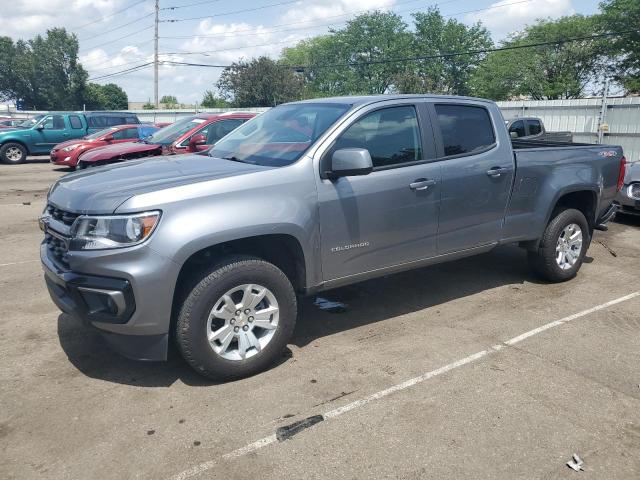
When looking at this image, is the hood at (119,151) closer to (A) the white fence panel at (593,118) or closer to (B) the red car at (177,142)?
(B) the red car at (177,142)

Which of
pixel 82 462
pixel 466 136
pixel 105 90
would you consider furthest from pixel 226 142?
pixel 105 90

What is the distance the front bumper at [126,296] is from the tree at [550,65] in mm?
46077

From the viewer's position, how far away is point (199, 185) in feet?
11.9

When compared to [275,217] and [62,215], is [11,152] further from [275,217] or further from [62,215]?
[275,217]

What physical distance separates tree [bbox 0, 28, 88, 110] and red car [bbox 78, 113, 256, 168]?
63873 mm

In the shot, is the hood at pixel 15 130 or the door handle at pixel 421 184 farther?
the hood at pixel 15 130

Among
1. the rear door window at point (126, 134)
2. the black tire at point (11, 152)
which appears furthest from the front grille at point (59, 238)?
the black tire at point (11, 152)

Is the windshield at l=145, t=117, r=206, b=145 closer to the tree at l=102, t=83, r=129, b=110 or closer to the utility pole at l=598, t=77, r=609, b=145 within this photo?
the utility pole at l=598, t=77, r=609, b=145

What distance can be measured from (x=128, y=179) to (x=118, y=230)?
589 mm

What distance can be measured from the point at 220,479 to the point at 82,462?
0.76 m

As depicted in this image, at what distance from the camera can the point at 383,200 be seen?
4371 mm

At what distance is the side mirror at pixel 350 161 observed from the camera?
13.0 ft

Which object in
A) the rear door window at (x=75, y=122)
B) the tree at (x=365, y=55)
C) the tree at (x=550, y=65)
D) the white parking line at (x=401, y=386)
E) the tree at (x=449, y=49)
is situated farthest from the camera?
the tree at (x=365, y=55)

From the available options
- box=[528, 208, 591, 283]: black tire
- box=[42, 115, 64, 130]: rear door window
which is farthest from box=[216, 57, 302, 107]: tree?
box=[528, 208, 591, 283]: black tire
